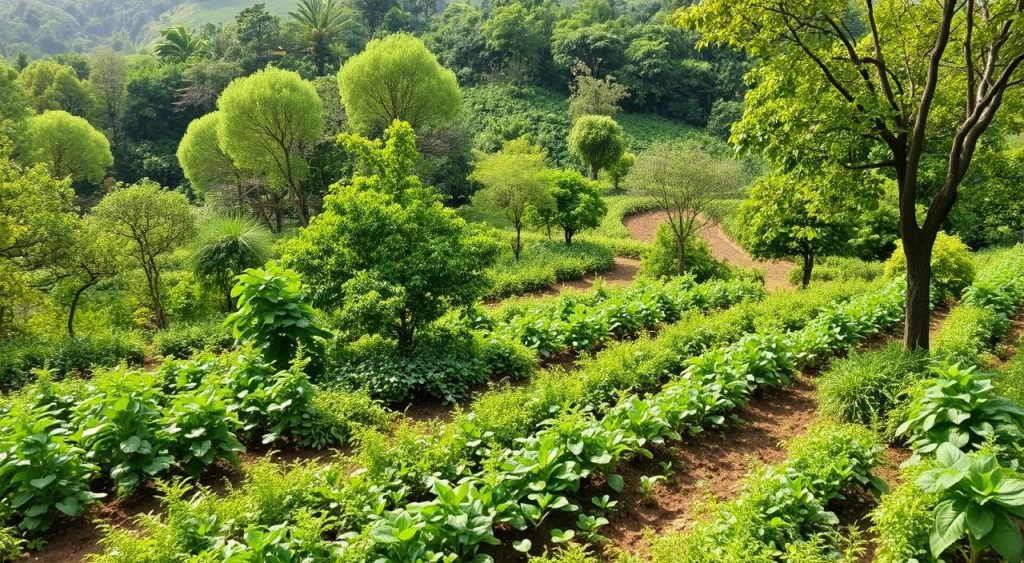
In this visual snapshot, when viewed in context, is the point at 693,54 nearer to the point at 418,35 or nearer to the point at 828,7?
the point at 418,35

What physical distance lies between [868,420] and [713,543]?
3718 mm

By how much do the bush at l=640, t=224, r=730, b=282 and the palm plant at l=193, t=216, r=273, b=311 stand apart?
12900 millimetres

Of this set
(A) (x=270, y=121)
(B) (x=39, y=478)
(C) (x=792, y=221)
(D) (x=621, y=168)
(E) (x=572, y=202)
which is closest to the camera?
(B) (x=39, y=478)

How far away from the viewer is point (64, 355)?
11.4 meters

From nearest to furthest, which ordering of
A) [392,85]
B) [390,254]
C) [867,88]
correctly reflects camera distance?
[867,88] → [390,254] → [392,85]

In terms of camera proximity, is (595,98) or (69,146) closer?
(69,146)

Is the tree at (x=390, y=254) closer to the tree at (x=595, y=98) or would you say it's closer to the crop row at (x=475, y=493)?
the crop row at (x=475, y=493)

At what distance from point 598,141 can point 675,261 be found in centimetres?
1904

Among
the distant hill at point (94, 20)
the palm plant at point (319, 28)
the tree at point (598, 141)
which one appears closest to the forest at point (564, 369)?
the tree at point (598, 141)

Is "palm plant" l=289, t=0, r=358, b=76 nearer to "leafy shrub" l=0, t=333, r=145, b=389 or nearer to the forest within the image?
the forest

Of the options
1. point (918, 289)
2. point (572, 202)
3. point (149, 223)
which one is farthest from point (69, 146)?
point (918, 289)

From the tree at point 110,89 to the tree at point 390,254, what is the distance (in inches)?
1889

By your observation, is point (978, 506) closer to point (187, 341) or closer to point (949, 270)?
point (949, 270)

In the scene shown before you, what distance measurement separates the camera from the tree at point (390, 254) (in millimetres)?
8359
